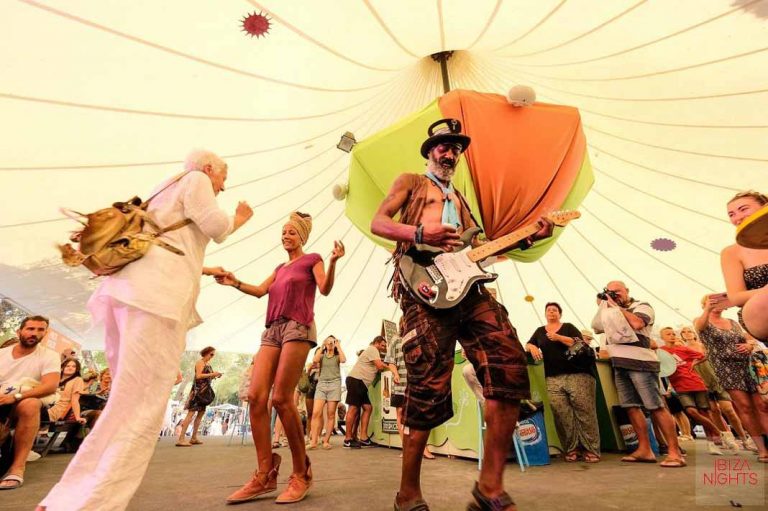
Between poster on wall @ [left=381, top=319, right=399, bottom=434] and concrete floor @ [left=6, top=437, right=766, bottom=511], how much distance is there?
5.94 feet

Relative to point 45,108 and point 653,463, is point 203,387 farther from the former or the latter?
point 653,463

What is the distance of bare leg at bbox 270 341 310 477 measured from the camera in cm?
218

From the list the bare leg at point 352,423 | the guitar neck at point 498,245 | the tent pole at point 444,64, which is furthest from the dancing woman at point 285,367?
the bare leg at point 352,423

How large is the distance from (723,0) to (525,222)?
8.80 feet

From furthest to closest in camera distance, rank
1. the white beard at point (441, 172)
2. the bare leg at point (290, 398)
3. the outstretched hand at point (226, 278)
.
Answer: the outstretched hand at point (226, 278), the bare leg at point (290, 398), the white beard at point (441, 172)

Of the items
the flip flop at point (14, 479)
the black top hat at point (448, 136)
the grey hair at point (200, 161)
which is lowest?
the flip flop at point (14, 479)

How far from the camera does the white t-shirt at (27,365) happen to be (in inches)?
128

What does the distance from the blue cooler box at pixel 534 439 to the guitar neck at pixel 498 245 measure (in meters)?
2.62

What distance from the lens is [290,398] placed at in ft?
7.32

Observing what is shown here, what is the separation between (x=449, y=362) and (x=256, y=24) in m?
3.68

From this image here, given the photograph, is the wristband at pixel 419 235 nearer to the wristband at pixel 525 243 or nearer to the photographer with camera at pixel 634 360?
the wristband at pixel 525 243

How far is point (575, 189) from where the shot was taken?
4922mm

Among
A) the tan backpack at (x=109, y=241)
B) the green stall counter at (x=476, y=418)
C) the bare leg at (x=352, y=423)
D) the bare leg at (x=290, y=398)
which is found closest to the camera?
the tan backpack at (x=109, y=241)

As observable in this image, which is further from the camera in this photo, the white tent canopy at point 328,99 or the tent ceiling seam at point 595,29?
the tent ceiling seam at point 595,29
